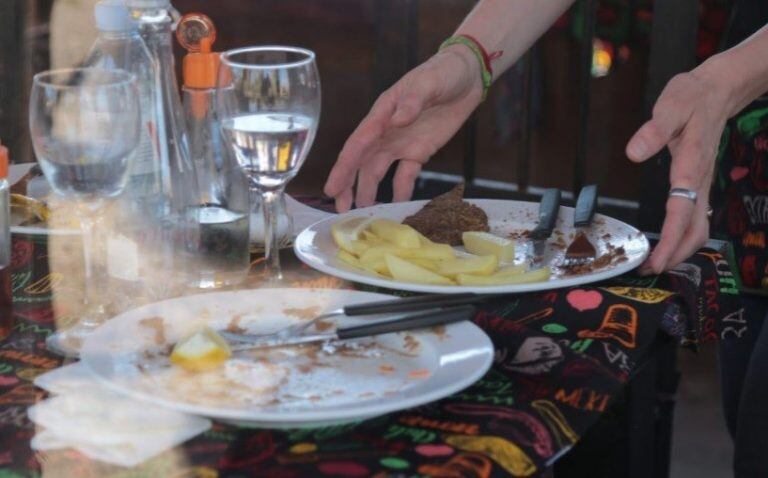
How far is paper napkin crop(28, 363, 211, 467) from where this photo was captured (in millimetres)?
776

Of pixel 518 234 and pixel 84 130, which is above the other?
pixel 84 130

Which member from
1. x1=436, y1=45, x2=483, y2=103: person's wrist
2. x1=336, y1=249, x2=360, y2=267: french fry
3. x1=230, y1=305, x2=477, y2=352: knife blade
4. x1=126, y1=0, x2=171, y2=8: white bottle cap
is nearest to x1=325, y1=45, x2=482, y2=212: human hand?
x1=436, y1=45, x2=483, y2=103: person's wrist

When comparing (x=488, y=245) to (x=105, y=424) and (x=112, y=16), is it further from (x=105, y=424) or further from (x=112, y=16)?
(x=105, y=424)

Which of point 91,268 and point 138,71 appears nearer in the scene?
point 91,268

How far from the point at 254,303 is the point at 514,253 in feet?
1.12

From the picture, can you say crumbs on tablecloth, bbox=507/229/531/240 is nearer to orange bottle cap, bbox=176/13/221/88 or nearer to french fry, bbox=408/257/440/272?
french fry, bbox=408/257/440/272

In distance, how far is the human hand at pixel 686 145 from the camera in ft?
4.09

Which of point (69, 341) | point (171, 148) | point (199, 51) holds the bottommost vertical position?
point (69, 341)

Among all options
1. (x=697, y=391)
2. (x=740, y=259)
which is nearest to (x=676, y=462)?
(x=697, y=391)

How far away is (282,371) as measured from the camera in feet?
2.95

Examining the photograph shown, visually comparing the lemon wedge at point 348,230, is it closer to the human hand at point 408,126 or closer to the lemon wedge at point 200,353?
the human hand at point 408,126

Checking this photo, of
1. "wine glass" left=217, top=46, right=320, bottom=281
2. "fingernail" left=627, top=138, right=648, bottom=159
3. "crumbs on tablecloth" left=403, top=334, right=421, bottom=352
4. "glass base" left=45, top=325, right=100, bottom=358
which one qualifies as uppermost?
"wine glass" left=217, top=46, right=320, bottom=281

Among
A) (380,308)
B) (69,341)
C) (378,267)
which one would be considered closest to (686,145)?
(378,267)

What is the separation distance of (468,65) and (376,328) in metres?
0.73
